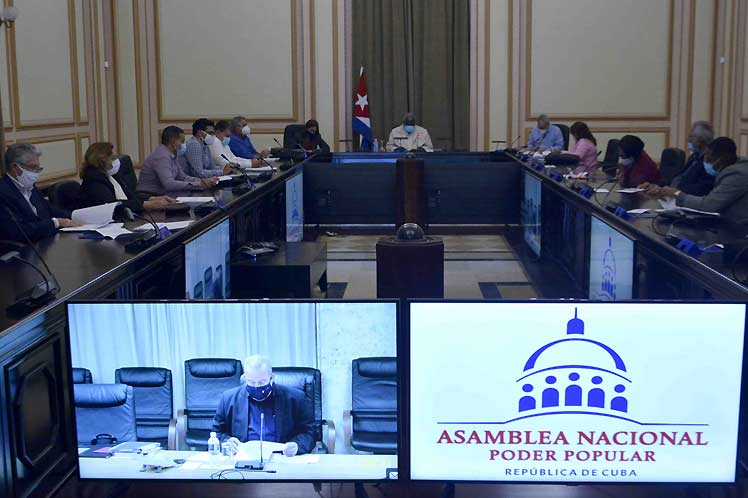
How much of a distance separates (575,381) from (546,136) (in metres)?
10.3

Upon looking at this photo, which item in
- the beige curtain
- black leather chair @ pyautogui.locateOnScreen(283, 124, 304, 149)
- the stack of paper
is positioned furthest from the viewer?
the beige curtain

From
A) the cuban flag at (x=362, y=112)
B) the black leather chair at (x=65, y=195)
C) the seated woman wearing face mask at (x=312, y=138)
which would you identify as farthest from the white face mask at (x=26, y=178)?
the cuban flag at (x=362, y=112)

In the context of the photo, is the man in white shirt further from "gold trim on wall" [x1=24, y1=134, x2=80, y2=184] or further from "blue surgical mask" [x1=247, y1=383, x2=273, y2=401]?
"blue surgical mask" [x1=247, y1=383, x2=273, y2=401]

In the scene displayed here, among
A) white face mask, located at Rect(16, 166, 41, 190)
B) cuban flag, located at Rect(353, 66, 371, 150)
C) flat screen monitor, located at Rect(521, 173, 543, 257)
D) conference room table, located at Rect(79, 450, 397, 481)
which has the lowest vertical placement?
flat screen monitor, located at Rect(521, 173, 543, 257)

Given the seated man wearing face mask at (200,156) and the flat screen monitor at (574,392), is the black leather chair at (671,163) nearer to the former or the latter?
the seated man wearing face mask at (200,156)

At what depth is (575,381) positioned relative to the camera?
1.58 metres

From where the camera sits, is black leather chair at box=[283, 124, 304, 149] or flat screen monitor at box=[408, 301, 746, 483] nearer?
flat screen monitor at box=[408, 301, 746, 483]

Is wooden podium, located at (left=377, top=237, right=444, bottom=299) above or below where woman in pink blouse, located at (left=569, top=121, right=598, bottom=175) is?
below

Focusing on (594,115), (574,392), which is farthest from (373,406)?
(594,115)

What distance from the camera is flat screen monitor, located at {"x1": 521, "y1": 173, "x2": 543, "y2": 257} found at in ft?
25.7

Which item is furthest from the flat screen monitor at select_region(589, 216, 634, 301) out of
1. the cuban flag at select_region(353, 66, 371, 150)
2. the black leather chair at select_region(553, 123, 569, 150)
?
the cuban flag at select_region(353, 66, 371, 150)

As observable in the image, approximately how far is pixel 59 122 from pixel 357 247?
152 inches

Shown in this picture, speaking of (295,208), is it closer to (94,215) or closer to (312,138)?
(312,138)

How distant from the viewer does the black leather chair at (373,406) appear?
157 centimetres
